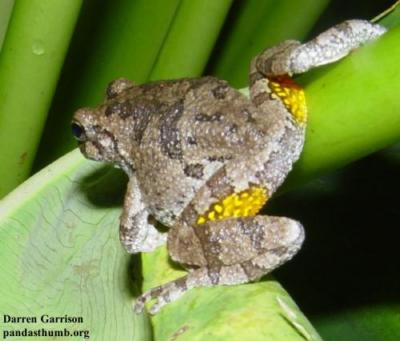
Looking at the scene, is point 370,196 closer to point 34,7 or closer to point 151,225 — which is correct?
point 151,225

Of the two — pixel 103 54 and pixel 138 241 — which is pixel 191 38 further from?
pixel 138 241

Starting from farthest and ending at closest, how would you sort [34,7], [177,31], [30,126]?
[177,31], [30,126], [34,7]

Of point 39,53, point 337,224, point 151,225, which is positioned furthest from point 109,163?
point 337,224

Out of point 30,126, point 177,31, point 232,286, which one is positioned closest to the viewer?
point 232,286

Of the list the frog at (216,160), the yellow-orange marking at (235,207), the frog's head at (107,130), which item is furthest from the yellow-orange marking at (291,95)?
the frog's head at (107,130)

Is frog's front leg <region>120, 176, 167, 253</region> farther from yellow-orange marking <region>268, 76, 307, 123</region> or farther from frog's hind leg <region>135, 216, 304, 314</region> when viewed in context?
yellow-orange marking <region>268, 76, 307, 123</region>

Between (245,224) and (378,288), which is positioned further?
(378,288)
